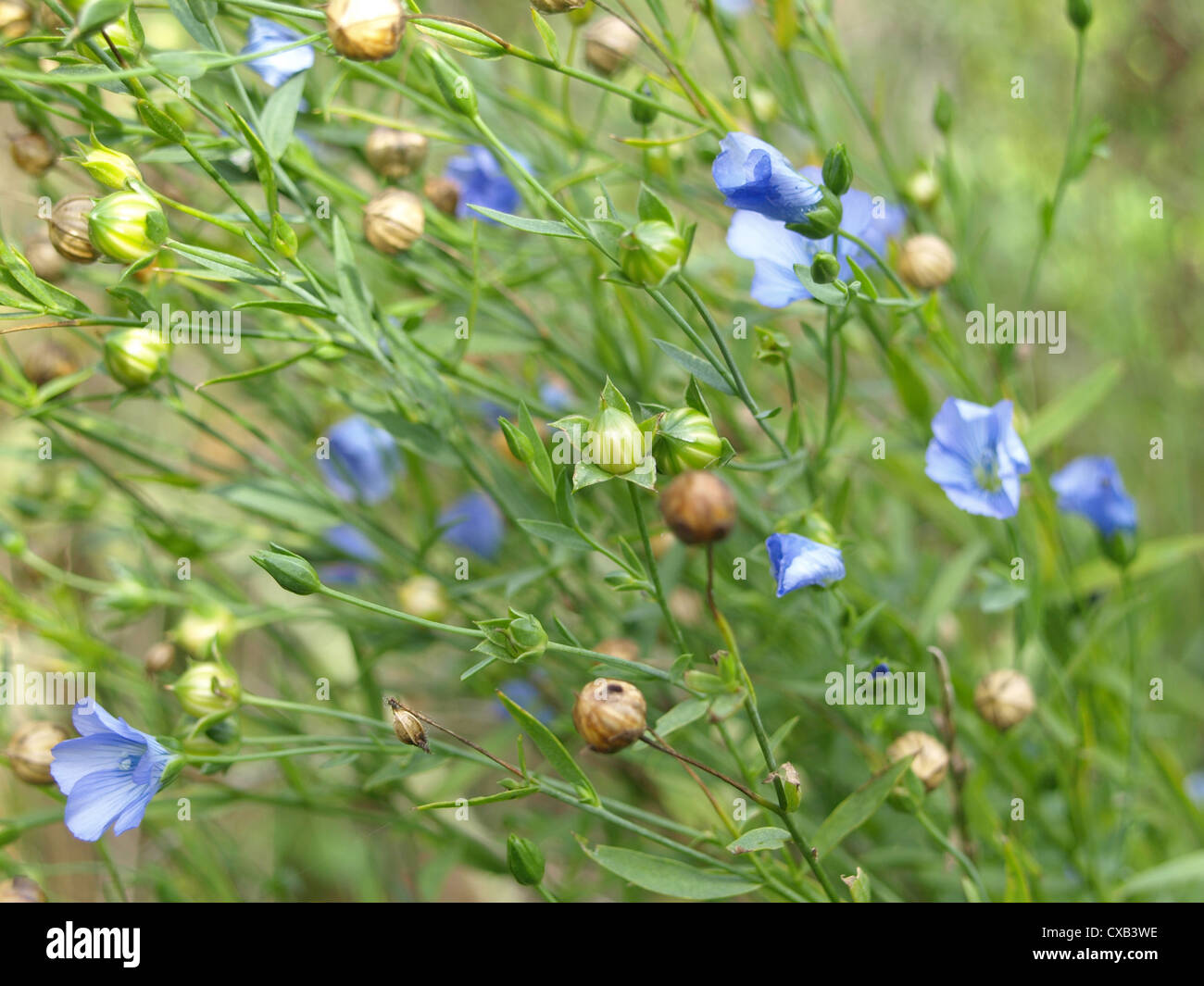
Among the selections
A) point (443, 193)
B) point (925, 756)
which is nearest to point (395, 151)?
point (443, 193)

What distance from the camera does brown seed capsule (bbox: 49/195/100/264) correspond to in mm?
793

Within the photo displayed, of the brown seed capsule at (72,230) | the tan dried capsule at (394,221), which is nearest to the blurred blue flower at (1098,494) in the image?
the tan dried capsule at (394,221)

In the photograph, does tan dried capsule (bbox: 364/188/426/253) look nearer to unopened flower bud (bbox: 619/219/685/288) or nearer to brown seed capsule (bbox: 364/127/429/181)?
brown seed capsule (bbox: 364/127/429/181)

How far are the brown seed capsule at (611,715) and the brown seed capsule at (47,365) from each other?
2.09 ft

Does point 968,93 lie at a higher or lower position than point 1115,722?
higher

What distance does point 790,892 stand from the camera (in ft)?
2.63

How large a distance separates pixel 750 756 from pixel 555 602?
0.28 metres

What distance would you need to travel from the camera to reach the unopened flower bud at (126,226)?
Answer: 72cm

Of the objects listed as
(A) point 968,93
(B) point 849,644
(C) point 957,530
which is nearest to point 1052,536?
(C) point 957,530

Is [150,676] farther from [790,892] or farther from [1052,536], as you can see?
[1052,536]

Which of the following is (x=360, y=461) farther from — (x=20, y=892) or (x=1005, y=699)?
(x=1005, y=699)

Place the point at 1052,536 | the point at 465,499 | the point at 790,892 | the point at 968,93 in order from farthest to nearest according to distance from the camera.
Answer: the point at 968,93
the point at 465,499
the point at 1052,536
the point at 790,892

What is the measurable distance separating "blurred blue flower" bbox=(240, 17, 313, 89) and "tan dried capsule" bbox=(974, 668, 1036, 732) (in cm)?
82

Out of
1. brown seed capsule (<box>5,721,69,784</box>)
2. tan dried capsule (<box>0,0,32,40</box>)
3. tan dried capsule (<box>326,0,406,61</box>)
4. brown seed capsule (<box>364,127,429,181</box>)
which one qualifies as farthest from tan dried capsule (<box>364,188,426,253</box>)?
brown seed capsule (<box>5,721,69,784</box>)
